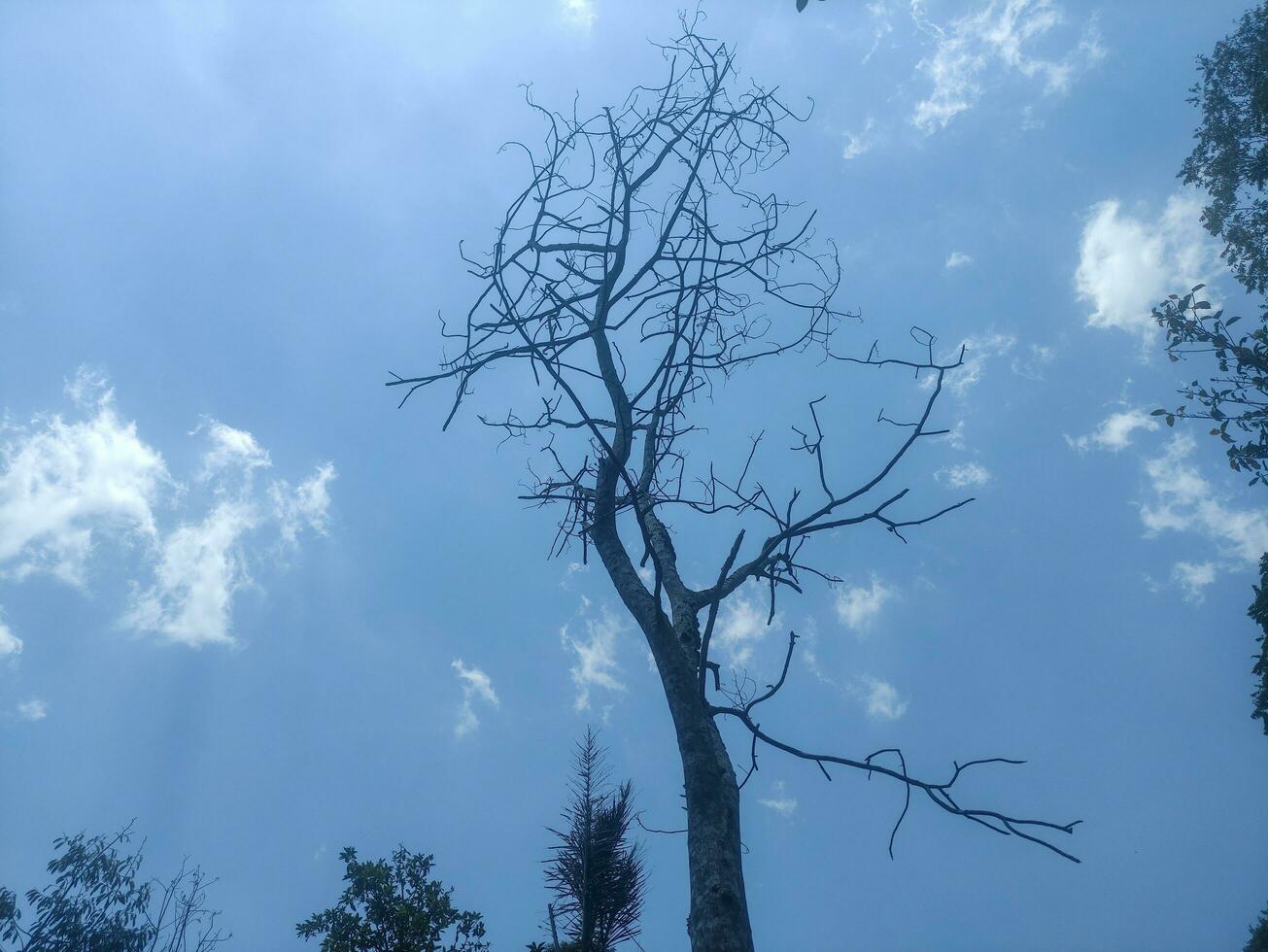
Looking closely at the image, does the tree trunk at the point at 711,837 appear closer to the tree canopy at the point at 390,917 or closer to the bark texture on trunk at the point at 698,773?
the bark texture on trunk at the point at 698,773

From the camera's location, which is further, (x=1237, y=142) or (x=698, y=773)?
(x=1237, y=142)

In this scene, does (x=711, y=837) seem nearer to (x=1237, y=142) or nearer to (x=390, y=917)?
(x=390, y=917)

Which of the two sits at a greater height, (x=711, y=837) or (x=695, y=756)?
(x=695, y=756)

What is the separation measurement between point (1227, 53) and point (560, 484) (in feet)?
66.9

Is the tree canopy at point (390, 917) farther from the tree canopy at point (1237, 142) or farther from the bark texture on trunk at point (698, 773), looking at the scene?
the tree canopy at point (1237, 142)

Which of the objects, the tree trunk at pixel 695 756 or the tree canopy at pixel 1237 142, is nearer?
the tree trunk at pixel 695 756

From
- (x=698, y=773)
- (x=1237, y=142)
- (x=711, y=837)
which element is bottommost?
(x=711, y=837)

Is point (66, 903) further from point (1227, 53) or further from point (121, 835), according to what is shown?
point (1227, 53)

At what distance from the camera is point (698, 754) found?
2404 mm

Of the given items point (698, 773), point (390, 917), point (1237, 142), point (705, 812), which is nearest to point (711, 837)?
point (705, 812)

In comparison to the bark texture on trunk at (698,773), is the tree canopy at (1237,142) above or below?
above

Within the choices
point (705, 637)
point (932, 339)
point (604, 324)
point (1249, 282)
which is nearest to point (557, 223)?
point (604, 324)

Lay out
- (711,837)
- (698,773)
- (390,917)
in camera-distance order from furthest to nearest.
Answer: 1. (390,917)
2. (698,773)
3. (711,837)

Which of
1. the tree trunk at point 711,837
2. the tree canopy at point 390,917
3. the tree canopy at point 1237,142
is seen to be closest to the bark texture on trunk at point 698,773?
the tree trunk at point 711,837
